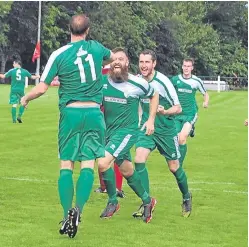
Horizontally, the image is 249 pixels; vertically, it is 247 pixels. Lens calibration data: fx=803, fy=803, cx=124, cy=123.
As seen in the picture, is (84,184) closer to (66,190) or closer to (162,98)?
(66,190)

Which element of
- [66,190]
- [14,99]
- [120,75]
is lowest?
[14,99]

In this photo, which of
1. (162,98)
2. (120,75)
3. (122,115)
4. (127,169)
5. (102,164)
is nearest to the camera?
(102,164)

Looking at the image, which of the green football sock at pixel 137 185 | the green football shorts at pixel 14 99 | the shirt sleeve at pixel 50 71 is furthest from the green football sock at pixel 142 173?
the green football shorts at pixel 14 99

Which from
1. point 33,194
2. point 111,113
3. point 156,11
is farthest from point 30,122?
point 156,11

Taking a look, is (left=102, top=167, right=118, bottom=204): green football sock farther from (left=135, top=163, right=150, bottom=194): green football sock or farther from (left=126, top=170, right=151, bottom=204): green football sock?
(left=135, top=163, right=150, bottom=194): green football sock

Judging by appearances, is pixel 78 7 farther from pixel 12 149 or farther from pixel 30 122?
pixel 12 149

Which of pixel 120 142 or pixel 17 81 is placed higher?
pixel 120 142

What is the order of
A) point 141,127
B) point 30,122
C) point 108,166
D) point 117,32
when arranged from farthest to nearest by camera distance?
point 117,32, point 30,122, point 141,127, point 108,166

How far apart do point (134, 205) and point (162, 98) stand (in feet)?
4.99

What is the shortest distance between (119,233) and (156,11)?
84.0 meters

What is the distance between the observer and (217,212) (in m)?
10.2

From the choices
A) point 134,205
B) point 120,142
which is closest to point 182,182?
point 134,205

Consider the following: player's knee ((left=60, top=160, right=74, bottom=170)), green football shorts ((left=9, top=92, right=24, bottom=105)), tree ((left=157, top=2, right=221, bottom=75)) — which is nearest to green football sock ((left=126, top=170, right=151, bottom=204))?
player's knee ((left=60, top=160, right=74, bottom=170))

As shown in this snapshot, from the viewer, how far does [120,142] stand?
9.25 metres
